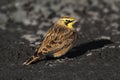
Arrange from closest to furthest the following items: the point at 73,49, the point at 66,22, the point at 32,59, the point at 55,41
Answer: the point at 32,59
the point at 55,41
the point at 66,22
the point at 73,49

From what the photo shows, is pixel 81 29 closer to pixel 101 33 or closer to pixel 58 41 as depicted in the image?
pixel 101 33


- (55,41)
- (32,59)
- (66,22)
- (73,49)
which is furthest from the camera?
(73,49)

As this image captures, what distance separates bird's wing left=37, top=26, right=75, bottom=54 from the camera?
10.9 metres

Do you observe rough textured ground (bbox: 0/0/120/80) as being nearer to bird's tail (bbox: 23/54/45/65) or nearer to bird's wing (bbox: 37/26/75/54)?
bird's tail (bbox: 23/54/45/65)

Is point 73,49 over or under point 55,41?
under

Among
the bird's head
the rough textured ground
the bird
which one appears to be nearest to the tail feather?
the bird

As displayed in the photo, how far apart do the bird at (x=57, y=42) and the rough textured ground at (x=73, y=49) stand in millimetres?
237

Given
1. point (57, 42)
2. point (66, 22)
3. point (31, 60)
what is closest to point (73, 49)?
point (66, 22)

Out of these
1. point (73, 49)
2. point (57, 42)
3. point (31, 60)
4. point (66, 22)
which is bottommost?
point (73, 49)

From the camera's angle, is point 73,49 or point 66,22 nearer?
point 66,22

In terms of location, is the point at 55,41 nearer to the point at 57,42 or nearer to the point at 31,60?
the point at 57,42

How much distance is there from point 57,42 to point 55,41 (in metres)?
0.05

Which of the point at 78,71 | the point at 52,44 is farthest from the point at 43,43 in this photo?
the point at 78,71

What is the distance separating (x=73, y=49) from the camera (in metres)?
12.6
